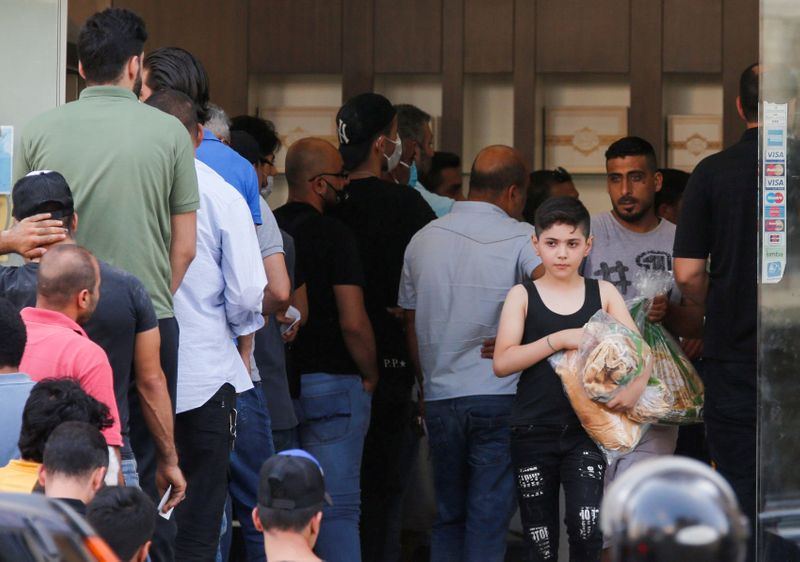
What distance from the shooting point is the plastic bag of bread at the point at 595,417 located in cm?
410

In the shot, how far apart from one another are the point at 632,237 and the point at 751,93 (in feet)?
3.42

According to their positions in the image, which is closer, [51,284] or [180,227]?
[51,284]

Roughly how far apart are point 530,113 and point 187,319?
376cm

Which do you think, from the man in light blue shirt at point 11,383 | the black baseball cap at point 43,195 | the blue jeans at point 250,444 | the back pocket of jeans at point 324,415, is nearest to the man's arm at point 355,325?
the back pocket of jeans at point 324,415

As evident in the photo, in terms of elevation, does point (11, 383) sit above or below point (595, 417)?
above

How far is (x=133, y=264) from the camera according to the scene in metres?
3.53

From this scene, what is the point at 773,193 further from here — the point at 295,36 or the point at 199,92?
the point at 295,36

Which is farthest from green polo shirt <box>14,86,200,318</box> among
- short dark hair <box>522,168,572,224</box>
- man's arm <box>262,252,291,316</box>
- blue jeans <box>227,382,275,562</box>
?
short dark hair <box>522,168,572,224</box>

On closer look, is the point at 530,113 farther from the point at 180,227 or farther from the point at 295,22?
the point at 180,227

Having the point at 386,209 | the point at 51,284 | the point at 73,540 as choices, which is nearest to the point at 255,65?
the point at 386,209

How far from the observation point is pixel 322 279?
4.90 metres

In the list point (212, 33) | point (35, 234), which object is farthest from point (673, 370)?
point (212, 33)

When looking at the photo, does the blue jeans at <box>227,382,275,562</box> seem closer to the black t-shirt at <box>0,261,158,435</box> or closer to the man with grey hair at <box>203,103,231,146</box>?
the man with grey hair at <box>203,103,231,146</box>

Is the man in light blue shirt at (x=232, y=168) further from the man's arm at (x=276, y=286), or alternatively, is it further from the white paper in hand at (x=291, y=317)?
the white paper in hand at (x=291, y=317)
